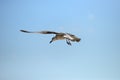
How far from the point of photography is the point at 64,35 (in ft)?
6.79

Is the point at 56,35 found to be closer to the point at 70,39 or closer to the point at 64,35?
the point at 64,35

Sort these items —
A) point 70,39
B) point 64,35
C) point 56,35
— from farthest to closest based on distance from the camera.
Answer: point 56,35 < point 64,35 < point 70,39

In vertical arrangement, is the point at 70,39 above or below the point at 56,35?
below

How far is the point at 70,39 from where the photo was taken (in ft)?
6.33

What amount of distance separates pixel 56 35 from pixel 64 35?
174 mm

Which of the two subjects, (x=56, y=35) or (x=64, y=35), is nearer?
(x=64, y=35)

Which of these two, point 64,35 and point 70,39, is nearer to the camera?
point 70,39

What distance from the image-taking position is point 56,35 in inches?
87.8

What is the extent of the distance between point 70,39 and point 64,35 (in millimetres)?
151

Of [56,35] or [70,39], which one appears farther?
[56,35]

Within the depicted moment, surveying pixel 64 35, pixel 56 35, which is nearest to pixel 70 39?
pixel 64 35

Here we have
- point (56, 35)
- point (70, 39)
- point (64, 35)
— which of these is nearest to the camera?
point (70, 39)
